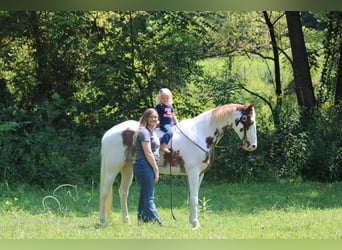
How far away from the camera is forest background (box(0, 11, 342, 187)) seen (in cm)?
980

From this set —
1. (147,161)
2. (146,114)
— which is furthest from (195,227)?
(146,114)

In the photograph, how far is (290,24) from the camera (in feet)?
35.4

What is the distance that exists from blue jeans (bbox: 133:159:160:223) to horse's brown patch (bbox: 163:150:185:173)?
1.67 feet

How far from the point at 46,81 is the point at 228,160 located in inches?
148

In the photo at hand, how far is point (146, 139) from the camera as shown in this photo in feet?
18.6

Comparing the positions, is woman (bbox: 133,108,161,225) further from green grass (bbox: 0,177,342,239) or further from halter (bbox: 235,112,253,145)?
halter (bbox: 235,112,253,145)

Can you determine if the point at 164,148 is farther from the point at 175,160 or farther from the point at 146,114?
the point at 146,114

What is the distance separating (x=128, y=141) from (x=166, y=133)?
1.25 ft

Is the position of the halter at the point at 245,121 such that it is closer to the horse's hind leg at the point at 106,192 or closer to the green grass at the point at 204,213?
the green grass at the point at 204,213

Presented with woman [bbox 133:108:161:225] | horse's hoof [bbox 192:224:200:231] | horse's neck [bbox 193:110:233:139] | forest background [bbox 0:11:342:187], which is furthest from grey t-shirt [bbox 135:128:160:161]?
forest background [bbox 0:11:342:187]

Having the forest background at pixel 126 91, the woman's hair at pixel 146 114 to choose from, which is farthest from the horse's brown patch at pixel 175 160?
the forest background at pixel 126 91

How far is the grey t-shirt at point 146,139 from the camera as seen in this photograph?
5.67 metres

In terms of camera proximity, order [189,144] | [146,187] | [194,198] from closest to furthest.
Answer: [146,187]
[194,198]
[189,144]

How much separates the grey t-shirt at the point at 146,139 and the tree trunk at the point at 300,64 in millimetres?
5425
